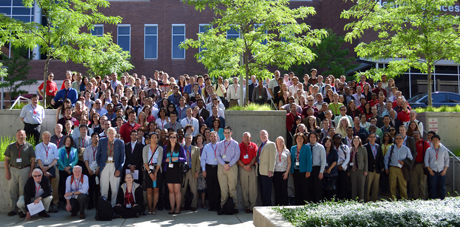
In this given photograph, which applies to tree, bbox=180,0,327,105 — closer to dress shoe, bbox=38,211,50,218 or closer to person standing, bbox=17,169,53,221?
person standing, bbox=17,169,53,221

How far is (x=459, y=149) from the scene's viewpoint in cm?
1326

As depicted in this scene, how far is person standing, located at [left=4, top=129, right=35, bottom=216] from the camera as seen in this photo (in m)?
9.91

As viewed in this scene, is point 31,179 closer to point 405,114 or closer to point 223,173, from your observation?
point 223,173

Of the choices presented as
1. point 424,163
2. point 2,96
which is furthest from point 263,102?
point 2,96

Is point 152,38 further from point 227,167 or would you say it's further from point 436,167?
point 436,167

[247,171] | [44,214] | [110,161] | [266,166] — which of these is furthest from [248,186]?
[44,214]

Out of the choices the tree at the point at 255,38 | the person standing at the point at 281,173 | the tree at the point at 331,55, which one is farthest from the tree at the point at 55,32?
the tree at the point at 331,55

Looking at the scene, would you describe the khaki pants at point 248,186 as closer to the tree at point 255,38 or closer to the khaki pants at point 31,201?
the tree at point 255,38

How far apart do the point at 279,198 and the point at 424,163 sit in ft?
14.4

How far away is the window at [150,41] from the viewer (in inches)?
1206

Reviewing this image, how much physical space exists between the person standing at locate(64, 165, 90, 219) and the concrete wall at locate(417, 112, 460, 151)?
11505 mm

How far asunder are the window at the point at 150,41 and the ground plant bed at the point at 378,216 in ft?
84.2

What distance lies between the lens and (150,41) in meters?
30.7

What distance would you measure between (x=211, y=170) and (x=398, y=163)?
5.18 meters
